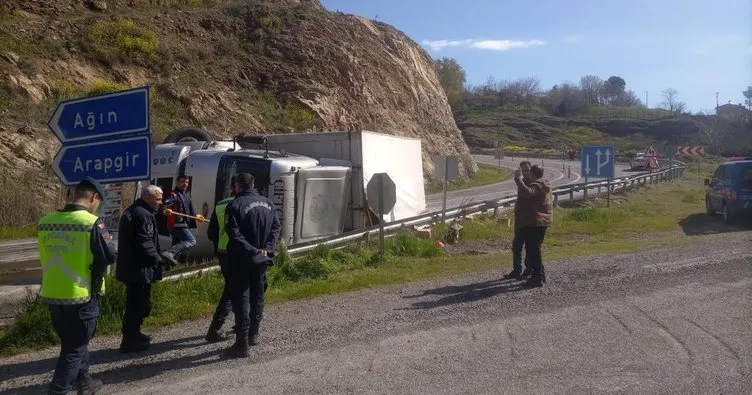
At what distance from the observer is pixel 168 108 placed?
105 feet

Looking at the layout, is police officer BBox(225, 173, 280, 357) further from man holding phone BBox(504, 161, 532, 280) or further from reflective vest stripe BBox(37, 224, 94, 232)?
man holding phone BBox(504, 161, 532, 280)

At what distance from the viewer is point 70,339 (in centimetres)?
Result: 565

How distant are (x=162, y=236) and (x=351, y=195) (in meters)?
3.68

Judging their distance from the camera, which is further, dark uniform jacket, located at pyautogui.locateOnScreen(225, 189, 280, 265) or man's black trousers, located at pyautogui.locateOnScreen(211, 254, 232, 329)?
man's black trousers, located at pyautogui.locateOnScreen(211, 254, 232, 329)

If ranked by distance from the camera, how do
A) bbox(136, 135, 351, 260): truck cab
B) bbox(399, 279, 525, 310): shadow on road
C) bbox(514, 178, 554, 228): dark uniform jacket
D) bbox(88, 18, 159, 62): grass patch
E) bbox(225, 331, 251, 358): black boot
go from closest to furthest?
bbox(225, 331, 251, 358): black boot → bbox(399, 279, 525, 310): shadow on road → bbox(514, 178, 554, 228): dark uniform jacket → bbox(136, 135, 351, 260): truck cab → bbox(88, 18, 159, 62): grass patch

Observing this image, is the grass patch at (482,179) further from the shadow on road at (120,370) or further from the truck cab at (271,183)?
the shadow on road at (120,370)

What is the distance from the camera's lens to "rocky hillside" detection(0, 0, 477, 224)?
2880 cm

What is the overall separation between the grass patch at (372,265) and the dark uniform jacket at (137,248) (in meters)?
1.15

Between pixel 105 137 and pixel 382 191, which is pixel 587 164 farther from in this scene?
pixel 105 137

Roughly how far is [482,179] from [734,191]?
27.2 meters

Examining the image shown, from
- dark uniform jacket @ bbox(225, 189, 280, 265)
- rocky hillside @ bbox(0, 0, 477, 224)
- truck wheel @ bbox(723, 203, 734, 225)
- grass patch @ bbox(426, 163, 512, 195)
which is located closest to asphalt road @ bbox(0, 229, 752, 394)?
dark uniform jacket @ bbox(225, 189, 280, 265)

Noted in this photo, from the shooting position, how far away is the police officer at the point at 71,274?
18.3 feet

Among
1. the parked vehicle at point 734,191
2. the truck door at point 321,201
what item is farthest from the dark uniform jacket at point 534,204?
the parked vehicle at point 734,191

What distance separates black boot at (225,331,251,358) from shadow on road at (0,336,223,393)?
0.61 ft
